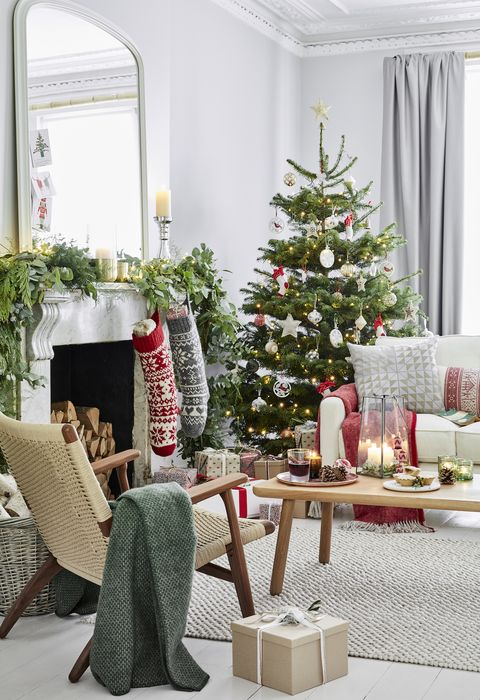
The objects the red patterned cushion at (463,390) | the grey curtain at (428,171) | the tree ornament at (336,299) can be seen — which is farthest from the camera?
the grey curtain at (428,171)

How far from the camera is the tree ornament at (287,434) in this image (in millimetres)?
5473

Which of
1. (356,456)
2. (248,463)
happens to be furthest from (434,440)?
(248,463)

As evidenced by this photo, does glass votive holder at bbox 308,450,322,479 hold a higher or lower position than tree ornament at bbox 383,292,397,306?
lower

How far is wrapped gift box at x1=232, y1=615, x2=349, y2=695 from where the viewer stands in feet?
8.48

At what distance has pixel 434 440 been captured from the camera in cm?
454

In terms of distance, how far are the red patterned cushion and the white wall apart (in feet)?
5.80

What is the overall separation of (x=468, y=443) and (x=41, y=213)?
2.25 m

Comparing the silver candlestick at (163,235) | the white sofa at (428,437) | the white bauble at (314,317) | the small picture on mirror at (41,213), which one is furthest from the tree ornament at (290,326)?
the small picture on mirror at (41,213)

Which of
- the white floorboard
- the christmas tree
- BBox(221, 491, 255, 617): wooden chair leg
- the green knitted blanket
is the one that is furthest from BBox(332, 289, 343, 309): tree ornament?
the green knitted blanket

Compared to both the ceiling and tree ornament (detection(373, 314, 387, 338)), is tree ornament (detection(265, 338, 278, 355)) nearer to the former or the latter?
tree ornament (detection(373, 314, 387, 338))

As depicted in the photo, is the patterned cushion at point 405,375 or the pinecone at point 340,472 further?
the patterned cushion at point 405,375

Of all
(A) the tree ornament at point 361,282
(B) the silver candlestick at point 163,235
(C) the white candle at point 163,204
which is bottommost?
(A) the tree ornament at point 361,282

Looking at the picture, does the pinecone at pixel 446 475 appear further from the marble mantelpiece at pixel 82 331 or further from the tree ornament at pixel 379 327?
the tree ornament at pixel 379 327

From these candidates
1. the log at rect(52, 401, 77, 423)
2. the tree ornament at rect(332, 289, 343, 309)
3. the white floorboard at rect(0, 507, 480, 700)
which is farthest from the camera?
the tree ornament at rect(332, 289, 343, 309)
